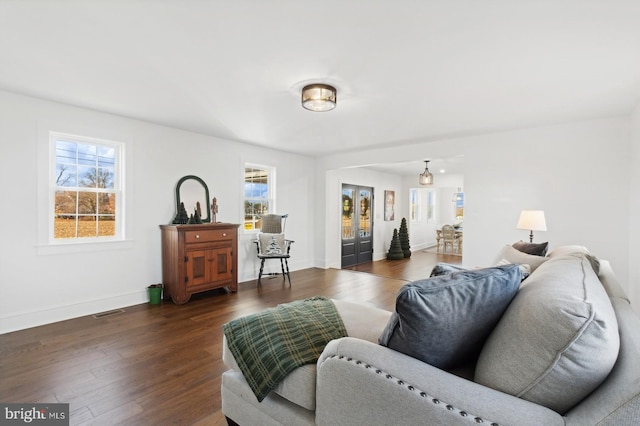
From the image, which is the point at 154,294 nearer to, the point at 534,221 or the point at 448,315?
the point at 448,315

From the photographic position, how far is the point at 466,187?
4906 mm

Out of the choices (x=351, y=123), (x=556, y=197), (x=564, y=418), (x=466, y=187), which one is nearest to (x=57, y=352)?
(x=564, y=418)

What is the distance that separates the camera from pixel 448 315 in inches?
42.7

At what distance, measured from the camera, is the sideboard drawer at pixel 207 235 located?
13.7ft

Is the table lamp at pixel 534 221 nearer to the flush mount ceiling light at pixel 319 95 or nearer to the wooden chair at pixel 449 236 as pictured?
the flush mount ceiling light at pixel 319 95

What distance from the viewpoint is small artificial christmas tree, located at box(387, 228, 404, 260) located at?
27.6 feet

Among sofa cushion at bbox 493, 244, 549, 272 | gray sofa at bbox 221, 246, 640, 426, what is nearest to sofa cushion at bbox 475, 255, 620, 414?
gray sofa at bbox 221, 246, 640, 426

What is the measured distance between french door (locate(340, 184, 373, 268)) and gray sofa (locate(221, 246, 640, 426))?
6077 mm

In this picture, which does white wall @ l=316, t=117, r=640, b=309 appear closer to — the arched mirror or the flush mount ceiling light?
the flush mount ceiling light

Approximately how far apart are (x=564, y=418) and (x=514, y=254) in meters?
2.19

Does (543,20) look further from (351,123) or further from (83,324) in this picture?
(83,324)

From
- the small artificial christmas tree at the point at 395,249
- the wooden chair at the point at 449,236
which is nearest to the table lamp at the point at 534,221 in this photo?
the small artificial christmas tree at the point at 395,249

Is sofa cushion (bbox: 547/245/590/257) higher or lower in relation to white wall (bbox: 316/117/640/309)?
lower

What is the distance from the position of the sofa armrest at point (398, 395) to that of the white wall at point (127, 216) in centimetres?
373
